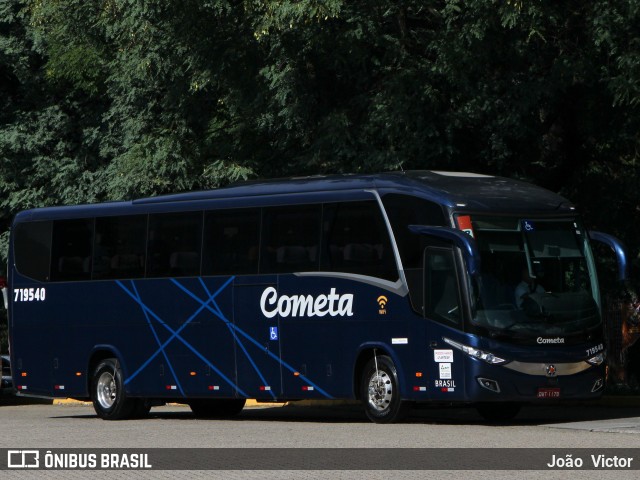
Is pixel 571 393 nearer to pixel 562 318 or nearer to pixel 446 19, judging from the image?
pixel 562 318

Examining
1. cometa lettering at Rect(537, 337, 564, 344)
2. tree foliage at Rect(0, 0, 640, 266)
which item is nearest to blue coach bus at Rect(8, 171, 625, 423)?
cometa lettering at Rect(537, 337, 564, 344)

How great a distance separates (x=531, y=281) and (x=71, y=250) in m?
8.73

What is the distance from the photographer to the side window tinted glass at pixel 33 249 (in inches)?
1046

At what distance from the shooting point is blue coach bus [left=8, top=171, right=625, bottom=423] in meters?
20.7

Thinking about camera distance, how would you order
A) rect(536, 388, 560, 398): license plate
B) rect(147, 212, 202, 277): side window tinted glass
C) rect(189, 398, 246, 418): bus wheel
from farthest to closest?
rect(189, 398, 246, 418): bus wheel < rect(147, 212, 202, 277): side window tinted glass < rect(536, 388, 560, 398): license plate

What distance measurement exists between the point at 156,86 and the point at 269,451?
49.1ft

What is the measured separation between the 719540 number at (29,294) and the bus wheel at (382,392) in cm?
698

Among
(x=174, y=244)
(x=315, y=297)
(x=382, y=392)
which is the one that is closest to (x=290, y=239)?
(x=315, y=297)

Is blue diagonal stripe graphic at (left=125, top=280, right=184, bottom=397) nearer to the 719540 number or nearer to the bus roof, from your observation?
the 719540 number

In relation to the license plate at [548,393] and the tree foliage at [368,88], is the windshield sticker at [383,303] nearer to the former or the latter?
the license plate at [548,393]

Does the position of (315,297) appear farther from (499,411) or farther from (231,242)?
(499,411)

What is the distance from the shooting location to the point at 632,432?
62.0 ft

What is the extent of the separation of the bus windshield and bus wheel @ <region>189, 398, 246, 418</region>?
6.78m

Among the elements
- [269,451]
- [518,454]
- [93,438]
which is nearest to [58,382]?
[93,438]
